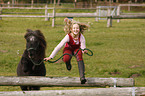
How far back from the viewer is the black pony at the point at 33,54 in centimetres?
493

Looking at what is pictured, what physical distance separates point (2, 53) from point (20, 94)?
7162mm

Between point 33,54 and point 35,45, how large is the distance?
17cm

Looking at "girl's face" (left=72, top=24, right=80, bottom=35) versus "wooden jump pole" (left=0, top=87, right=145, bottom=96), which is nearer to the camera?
"wooden jump pole" (left=0, top=87, right=145, bottom=96)

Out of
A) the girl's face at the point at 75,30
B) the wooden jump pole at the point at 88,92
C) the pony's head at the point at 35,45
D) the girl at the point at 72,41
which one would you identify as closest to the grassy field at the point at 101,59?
the girl at the point at 72,41

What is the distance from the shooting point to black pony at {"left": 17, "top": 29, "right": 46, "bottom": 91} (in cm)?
493

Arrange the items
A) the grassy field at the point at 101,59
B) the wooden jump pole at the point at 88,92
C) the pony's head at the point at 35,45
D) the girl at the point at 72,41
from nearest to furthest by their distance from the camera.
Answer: the wooden jump pole at the point at 88,92 → the pony's head at the point at 35,45 → the girl at the point at 72,41 → the grassy field at the point at 101,59

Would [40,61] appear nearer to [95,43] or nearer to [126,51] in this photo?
[126,51]

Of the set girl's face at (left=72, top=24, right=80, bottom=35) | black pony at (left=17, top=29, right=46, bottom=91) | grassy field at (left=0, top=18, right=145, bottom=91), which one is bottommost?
grassy field at (left=0, top=18, right=145, bottom=91)

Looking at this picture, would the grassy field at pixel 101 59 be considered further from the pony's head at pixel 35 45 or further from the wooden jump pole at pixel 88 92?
the wooden jump pole at pixel 88 92

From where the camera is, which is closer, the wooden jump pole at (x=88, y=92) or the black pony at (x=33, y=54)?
the wooden jump pole at (x=88, y=92)

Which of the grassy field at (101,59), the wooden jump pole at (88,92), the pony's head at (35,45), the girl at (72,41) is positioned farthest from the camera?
the grassy field at (101,59)

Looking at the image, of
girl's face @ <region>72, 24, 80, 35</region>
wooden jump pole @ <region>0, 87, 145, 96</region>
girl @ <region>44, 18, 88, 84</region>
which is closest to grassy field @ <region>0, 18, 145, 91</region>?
girl @ <region>44, 18, 88, 84</region>

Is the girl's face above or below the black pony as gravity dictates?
above

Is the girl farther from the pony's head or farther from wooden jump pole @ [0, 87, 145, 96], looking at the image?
wooden jump pole @ [0, 87, 145, 96]
